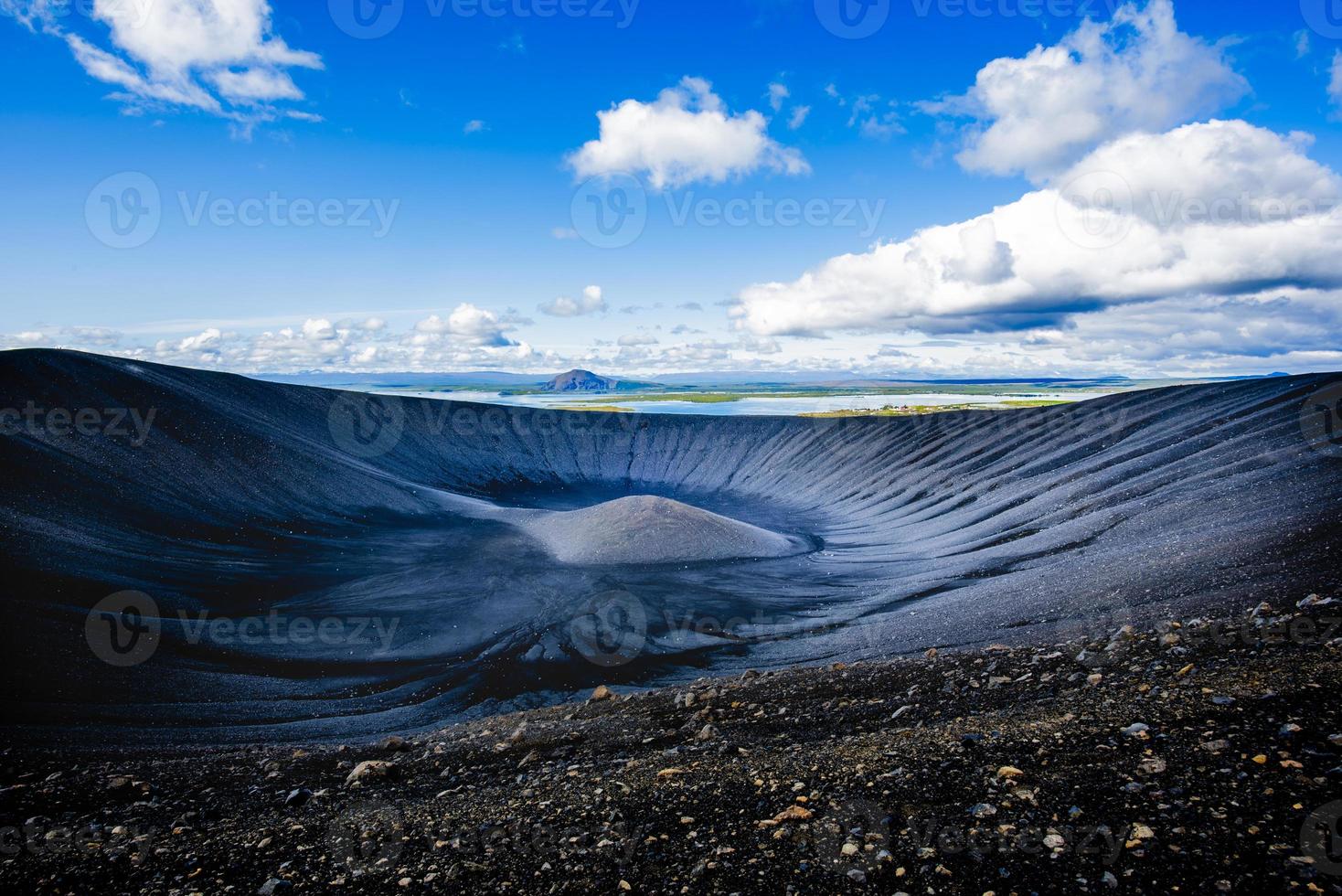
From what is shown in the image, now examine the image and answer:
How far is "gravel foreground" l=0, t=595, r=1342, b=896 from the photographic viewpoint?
141 inches

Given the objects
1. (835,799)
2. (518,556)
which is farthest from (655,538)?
(835,799)

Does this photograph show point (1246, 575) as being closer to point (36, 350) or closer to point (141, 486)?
point (141, 486)

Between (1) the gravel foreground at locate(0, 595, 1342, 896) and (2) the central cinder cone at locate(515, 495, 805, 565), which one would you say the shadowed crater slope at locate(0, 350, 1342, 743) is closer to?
(2) the central cinder cone at locate(515, 495, 805, 565)

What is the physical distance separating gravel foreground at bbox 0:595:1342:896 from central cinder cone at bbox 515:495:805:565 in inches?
660

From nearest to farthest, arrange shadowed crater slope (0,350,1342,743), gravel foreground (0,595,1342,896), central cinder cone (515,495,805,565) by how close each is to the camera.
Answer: gravel foreground (0,595,1342,896) < shadowed crater slope (0,350,1342,743) < central cinder cone (515,495,805,565)

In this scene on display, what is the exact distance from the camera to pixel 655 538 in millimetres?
25094

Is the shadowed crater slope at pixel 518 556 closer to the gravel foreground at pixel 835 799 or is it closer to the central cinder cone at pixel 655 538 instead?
the central cinder cone at pixel 655 538

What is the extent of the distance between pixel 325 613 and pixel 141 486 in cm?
1026

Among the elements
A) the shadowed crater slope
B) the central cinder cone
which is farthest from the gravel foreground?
the central cinder cone

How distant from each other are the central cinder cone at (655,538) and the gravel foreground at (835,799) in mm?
16765

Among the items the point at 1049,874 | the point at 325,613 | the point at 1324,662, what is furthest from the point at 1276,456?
the point at 325,613

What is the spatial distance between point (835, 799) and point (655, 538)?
2065 centimetres

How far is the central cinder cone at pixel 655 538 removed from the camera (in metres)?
24.2

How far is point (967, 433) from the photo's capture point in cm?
3431
